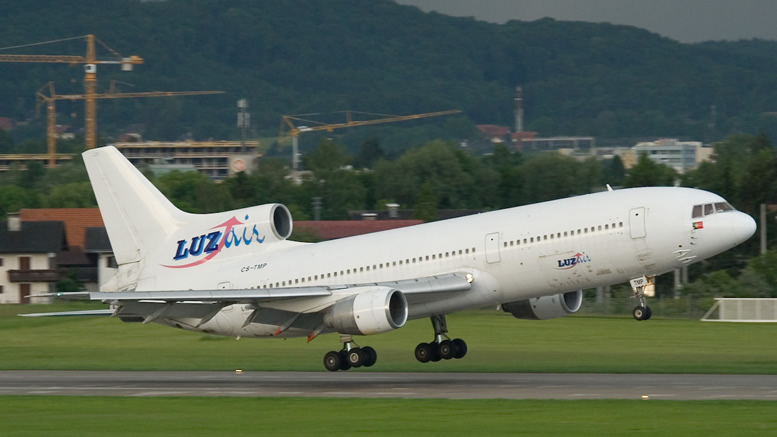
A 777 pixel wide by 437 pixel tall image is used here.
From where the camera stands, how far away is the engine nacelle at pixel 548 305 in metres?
41.8

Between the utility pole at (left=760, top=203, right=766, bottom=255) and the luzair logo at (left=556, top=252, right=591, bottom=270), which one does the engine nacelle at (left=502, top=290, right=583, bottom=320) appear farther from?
the utility pole at (left=760, top=203, right=766, bottom=255)

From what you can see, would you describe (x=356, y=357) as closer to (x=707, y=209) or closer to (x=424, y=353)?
(x=424, y=353)

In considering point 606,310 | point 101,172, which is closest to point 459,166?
point 606,310

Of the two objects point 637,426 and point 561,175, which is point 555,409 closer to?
point 637,426

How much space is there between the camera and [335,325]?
38.8 meters

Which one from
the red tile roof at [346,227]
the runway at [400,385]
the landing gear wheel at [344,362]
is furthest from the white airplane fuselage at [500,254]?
the red tile roof at [346,227]

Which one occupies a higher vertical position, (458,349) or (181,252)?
(181,252)

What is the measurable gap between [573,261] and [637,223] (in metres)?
2.27

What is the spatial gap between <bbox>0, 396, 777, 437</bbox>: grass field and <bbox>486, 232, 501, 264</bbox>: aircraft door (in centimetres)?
707

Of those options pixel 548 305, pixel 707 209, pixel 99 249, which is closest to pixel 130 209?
pixel 548 305

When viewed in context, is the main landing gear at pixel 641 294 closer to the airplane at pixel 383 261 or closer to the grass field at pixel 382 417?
the airplane at pixel 383 261

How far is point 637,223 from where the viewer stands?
37031 millimetres

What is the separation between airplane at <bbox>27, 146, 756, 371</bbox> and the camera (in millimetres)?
37125

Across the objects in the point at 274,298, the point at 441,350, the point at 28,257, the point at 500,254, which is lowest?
the point at 441,350
